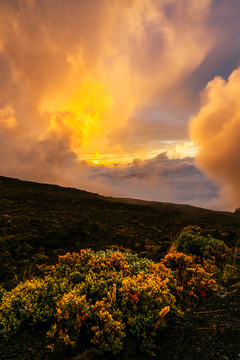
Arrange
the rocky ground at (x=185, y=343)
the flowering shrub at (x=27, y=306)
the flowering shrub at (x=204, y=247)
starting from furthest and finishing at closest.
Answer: the flowering shrub at (x=204, y=247) < the flowering shrub at (x=27, y=306) < the rocky ground at (x=185, y=343)

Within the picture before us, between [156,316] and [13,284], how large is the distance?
13.2 ft

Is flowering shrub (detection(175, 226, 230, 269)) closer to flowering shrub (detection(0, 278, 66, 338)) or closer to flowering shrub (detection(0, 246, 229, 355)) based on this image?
flowering shrub (detection(0, 246, 229, 355))

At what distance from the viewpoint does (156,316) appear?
3518 millimetres

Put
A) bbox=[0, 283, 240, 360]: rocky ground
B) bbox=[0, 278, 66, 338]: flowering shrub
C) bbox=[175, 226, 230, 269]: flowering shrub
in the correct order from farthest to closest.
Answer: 1. bbox=[175, 226, 230, 269]: flowering shrub
2. bbox=[0, 278, 66, 338]: flowering shrub
3. bbox=[0, 283, 240, 360]: rocky ground

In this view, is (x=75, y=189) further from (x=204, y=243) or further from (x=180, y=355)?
(x=180, y=355)

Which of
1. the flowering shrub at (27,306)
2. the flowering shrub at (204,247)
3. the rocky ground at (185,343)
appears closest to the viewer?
the rocky ground at (185,343)

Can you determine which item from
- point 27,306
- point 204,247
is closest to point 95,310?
point 27,306

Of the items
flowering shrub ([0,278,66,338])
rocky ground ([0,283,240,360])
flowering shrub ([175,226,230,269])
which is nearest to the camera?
rocky ground ([0,283,240,360])

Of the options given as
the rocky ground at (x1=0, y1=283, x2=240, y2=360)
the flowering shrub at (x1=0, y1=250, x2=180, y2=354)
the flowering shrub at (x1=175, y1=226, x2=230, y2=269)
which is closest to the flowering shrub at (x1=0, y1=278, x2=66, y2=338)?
the flowering shrub at (x1=0, y1=250, x2=180, y2=354)

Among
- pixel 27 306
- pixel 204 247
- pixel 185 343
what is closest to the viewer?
pixel 185 343

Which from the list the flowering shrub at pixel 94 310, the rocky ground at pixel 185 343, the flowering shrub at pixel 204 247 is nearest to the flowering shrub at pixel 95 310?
the flowering shrub at pixel 94 310

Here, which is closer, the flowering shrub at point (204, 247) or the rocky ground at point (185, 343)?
the rocky ground at point (185, 343)

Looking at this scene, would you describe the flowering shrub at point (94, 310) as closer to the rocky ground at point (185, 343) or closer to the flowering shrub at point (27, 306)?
the flowering shrub at point (27, 306)

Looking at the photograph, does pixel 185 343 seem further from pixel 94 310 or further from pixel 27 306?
pixel 27 306
